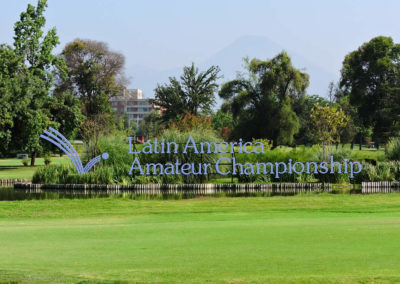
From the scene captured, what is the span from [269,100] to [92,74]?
24104 millimetres

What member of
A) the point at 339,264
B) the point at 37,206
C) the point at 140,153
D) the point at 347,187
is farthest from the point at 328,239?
the point at 140,153

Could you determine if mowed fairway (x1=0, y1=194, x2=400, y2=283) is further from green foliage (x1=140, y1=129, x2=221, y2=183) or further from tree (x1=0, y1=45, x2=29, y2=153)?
tree (x1=0, y1=45, x2=29, y2=153)

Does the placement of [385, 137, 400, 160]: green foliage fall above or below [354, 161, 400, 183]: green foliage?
above

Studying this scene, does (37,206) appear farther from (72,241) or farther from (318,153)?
(318,153)

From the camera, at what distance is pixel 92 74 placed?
7094 centimetres

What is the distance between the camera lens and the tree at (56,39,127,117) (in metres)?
70.6

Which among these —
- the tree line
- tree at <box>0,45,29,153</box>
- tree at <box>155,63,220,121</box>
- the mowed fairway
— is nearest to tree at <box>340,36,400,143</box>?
the tree line

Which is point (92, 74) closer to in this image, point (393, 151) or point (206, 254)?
point (393, 151)

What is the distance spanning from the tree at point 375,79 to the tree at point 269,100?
21.0 ft

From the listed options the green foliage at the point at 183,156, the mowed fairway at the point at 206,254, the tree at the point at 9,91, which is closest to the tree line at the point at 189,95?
the tree at the point at 9,91

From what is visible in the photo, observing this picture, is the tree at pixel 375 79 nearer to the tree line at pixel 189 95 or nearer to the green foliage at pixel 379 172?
the tree line at pixel 189 95

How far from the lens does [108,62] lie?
72812 mm

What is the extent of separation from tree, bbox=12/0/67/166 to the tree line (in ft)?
0.27

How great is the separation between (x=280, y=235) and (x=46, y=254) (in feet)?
13.5
